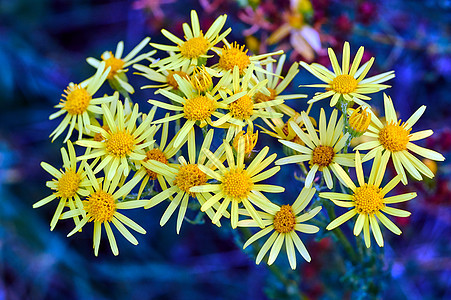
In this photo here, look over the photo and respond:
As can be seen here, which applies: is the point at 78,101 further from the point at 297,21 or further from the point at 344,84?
the point at 297,21

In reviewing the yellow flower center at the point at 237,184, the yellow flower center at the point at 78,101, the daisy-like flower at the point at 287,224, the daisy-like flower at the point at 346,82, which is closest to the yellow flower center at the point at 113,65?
the yellow flower center at the point at 78,101

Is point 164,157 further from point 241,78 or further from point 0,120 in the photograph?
point 0,120

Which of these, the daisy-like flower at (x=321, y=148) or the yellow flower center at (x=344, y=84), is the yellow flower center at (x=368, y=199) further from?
the yellow flower center at (x=344, y=84)

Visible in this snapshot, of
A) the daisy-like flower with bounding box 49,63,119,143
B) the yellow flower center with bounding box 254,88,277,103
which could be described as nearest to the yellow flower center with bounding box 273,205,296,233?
the yellow flower center with bounding box 254,88,277,103

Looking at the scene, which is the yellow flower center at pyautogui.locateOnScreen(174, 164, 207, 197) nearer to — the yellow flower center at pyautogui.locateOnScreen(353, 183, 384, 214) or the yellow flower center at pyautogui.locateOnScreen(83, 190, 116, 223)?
the yellow flower center at pyautogui.locateOnScreen(83, 190, 116, 223)

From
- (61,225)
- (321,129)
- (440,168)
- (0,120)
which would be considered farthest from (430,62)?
(0,120)

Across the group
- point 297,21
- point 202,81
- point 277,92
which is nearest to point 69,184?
point 202,81
